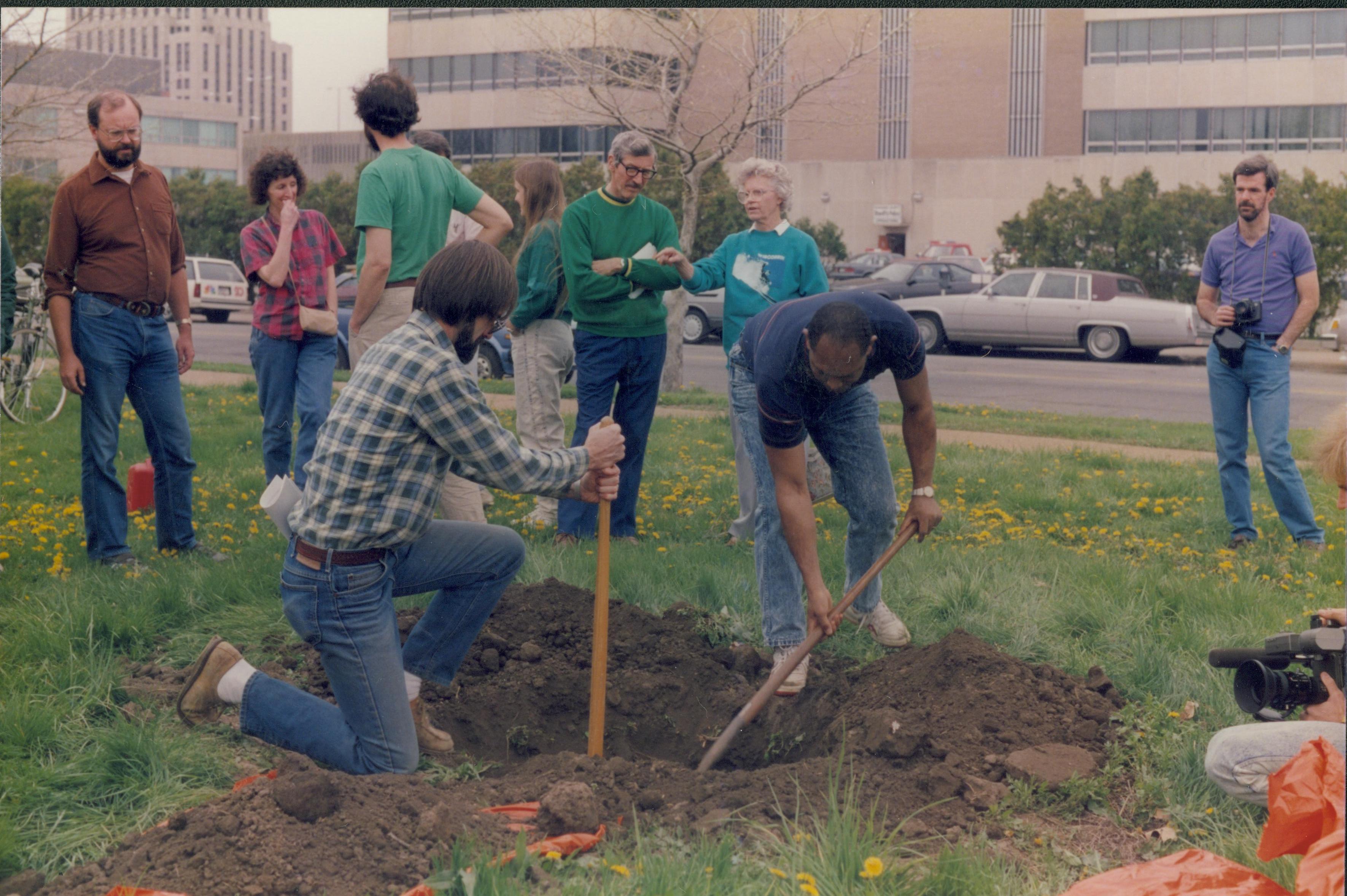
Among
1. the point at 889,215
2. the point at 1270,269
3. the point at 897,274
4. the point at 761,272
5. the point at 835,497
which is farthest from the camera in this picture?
the point at 889,215

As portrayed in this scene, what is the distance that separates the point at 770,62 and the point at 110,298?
1128 cm

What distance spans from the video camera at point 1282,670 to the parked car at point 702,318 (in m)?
19.9

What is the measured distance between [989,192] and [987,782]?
45.1 metres

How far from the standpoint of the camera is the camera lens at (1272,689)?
306cm

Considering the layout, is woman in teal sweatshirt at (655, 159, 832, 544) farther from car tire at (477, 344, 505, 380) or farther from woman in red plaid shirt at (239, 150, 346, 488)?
car tire at (477, 344, 505, 380)

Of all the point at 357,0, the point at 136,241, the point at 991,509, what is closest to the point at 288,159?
the point at 136,241

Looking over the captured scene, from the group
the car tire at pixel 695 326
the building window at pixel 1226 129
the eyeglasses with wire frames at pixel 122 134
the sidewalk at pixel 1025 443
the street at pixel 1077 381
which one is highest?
the building window at pixel 1226 129

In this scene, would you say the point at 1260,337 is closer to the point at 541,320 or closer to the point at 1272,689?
the point at 541,320

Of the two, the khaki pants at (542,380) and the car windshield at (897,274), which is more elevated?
the car windshield at (897,274)

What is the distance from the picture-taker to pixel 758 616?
16.7 ft

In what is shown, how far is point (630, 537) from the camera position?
626 cm

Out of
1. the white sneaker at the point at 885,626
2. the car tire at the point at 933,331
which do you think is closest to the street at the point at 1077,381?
the car tire at the point at 933,331

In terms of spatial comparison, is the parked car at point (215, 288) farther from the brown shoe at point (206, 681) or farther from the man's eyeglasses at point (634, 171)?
the brown shoe at point (206, 681)

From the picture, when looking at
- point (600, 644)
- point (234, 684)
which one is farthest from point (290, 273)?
point (600, 644)
